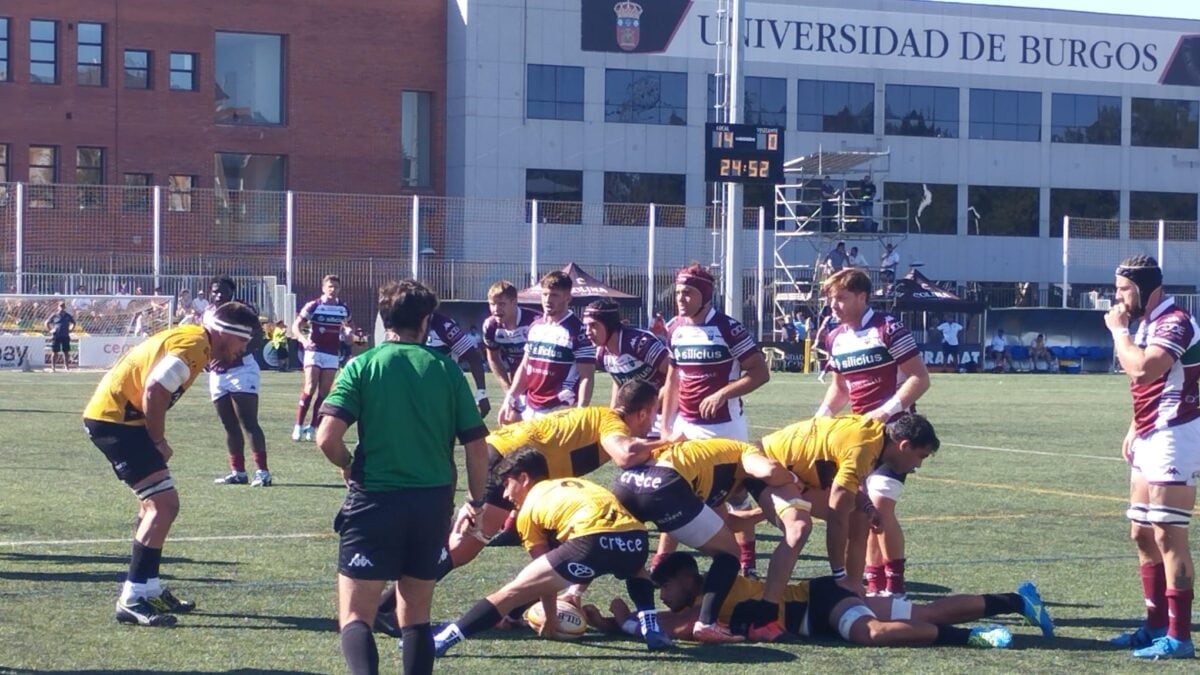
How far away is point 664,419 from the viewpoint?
10930mm

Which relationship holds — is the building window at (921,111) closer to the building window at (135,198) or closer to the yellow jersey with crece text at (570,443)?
the building window at (135,198)

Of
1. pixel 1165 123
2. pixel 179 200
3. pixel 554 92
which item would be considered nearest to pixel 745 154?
pixel 179 200

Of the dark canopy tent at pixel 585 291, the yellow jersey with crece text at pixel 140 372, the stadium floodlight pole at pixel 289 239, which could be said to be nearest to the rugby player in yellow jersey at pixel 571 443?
the yellow jersey with crece text at pixel 140 372

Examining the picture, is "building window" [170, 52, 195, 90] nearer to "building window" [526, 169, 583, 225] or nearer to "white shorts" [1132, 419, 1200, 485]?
"building window" [526, 169, 583, 225]

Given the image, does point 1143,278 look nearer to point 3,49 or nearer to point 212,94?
point 212,94

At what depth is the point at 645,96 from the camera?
2174 inches

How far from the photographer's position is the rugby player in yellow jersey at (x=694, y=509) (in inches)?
320

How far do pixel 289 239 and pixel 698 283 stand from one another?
35352 millimetres

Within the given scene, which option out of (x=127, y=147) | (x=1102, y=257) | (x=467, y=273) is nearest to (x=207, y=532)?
(x=467, y=273)

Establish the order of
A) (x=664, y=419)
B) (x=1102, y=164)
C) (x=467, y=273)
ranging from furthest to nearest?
1. (x=1102, y=164)
2. (x=467, y=273)
3. (x=664, y=419)

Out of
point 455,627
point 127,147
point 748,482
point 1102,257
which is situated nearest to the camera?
point 455,627

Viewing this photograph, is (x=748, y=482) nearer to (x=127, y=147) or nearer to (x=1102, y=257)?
(x=127, y=147)

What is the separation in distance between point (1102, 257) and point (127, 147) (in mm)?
33118

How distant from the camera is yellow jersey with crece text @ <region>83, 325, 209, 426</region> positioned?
8422mm
